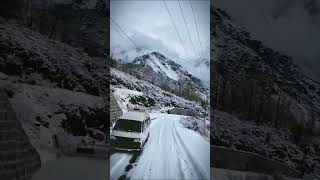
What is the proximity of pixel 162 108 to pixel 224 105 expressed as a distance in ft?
1.93

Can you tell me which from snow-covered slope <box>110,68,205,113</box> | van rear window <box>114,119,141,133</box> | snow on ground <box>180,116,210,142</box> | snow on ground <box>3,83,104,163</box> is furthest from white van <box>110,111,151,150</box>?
snow on ground <box>180,116,210,142</box>

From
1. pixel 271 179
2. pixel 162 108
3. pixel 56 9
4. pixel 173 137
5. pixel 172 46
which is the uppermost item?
pixel 56 9

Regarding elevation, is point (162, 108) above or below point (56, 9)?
below

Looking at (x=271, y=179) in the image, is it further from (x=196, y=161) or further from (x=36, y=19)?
(x=36, y=19)

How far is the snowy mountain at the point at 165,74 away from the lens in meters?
4.09

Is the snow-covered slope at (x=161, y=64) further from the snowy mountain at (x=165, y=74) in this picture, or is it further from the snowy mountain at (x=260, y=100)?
the snowy mountain at (x=260, y=100)

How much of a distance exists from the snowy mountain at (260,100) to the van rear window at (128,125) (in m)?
0.71

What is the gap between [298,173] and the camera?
404 centimetres

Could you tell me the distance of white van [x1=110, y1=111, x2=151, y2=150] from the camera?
4020mm

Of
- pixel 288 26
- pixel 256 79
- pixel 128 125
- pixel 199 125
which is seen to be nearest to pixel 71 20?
pixel 128 125

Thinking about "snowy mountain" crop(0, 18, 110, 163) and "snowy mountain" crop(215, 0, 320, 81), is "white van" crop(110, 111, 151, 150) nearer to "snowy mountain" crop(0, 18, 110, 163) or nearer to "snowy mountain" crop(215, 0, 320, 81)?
"snowy mountain" crop(0, 18, 110, 163)

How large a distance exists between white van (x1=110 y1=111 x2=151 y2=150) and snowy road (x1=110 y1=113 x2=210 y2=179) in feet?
0.20

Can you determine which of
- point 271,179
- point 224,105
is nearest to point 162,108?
point 224,105

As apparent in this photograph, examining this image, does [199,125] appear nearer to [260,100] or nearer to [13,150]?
[260,100]
